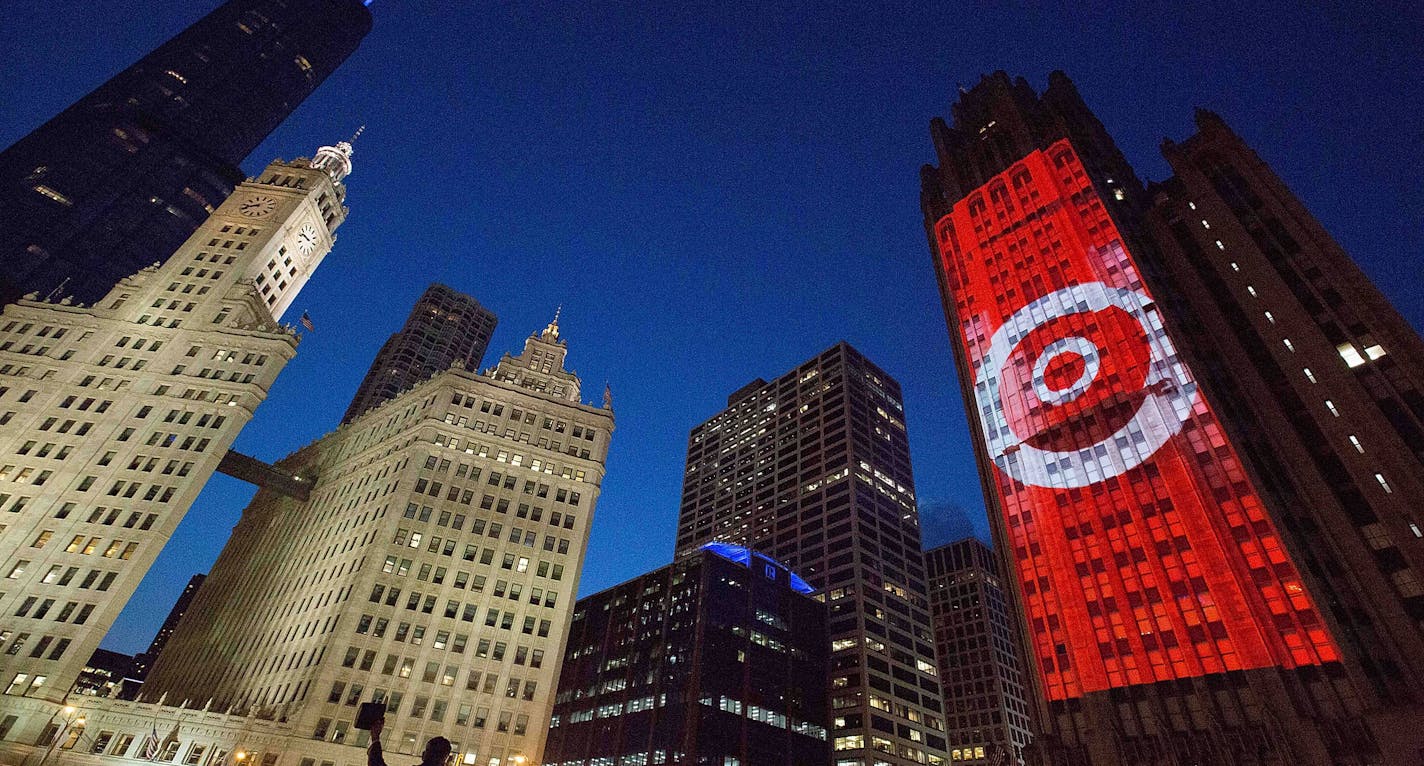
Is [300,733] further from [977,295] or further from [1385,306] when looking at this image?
[1385,306]

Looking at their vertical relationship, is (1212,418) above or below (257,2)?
below

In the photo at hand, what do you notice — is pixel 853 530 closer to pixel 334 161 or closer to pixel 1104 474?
pixel 1104 474

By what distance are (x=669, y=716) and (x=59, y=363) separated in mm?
93180

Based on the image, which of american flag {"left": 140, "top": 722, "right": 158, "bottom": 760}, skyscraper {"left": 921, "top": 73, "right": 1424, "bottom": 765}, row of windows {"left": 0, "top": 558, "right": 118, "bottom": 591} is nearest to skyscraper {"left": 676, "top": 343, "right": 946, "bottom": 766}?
skyscraper {"left": 921, "top": 73, "right": 1424, "bottom": 765}

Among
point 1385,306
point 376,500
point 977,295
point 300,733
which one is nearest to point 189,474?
point 376,500

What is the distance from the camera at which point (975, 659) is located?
16912 centimetres

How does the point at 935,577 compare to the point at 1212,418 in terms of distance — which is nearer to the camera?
the point at 1212,418

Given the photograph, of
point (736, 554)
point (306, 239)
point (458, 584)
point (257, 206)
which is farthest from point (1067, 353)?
point (257, 206)

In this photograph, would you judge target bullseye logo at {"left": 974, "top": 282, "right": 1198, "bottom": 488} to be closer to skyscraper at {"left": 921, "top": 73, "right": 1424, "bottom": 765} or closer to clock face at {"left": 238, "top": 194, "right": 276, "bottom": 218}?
skyscraper at {"left": 921, "top": 73, "right": 1424, "bottom": 765}

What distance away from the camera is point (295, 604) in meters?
85.0

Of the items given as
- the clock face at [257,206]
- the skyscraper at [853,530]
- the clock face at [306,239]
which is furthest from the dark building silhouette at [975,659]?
the clock face at [257,206]

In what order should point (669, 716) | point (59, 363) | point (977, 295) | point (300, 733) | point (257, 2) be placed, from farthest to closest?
point (257, 2) → point (669, 716) → point (977, 295) → point (59, 363) → point (300, 733)

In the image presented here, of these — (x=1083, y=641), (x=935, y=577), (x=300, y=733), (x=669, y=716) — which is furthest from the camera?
(x=935, y=577)

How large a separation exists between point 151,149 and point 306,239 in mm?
57991
